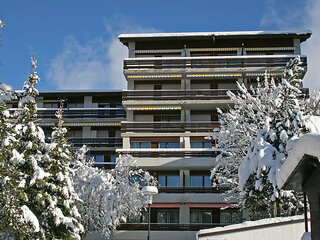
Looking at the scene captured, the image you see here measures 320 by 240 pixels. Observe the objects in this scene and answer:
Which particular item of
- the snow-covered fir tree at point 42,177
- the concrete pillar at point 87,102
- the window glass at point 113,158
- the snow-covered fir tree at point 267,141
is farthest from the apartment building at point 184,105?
the snow-covered fir tree at point 42,177

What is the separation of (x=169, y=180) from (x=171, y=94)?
7937 millimetres

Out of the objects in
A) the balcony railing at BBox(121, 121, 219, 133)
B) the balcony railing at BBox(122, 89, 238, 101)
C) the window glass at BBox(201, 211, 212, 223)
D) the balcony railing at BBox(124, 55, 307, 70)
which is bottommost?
the window glass at BBox(201, 211, 212, 223)

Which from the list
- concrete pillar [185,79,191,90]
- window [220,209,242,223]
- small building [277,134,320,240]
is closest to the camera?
small building [277,134,320,240]

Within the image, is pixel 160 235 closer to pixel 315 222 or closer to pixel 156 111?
pixel 156 111

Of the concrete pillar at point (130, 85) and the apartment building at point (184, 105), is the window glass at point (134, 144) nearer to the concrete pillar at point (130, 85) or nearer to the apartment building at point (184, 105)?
the apartment building at point (184, 105)

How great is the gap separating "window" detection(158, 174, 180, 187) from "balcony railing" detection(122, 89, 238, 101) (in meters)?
7.23

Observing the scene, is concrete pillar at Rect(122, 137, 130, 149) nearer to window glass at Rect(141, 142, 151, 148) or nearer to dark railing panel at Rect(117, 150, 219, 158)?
window glass at Rect(141, 142, 151, 148)

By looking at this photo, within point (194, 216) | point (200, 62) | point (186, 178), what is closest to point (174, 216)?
point (194, 216)

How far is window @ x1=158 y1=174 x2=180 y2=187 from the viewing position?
1599 inches

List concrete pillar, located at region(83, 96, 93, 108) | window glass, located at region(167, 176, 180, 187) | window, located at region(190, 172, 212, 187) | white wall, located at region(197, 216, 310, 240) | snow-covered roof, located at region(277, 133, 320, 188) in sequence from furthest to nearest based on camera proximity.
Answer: concrete pillar, located at region(83, 96, 93, 108) → window glass, located at region(167, 176, 180, 187) → window, located at region(190, 172, 212, 187) → white wall, located at region(197, 216, 310, 240) → snow-covered roof, located at region(277, 133, 320, 188)

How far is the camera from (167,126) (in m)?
42.2

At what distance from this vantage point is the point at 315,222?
9.35 meters

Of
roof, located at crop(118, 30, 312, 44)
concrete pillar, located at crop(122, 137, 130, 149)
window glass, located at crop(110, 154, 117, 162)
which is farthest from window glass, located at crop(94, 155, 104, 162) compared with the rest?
roof, located at crop(118, 30, 312, 44)

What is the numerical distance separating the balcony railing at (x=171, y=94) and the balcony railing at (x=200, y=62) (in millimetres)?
2440
